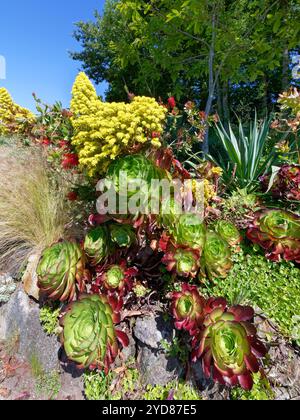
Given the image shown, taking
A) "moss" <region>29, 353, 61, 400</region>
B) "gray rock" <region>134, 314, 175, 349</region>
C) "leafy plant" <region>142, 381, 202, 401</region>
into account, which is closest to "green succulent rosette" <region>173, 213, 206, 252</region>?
"gray rock" <region>134, 314, 175, 349</region>

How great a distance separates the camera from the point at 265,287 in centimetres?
164

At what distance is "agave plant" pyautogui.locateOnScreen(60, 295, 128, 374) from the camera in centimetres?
134

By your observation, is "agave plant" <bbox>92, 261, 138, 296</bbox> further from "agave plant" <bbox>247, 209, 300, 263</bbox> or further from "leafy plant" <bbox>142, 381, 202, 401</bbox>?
"agave plant" <bbox>247, 209, 300, 263</bbox>

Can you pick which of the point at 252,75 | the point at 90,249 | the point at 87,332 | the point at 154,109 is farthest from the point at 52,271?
the point at 252,75

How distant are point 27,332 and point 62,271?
27.4 inches

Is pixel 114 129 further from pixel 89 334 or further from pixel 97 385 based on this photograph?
pixel 97 385

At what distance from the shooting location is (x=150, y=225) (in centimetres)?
160

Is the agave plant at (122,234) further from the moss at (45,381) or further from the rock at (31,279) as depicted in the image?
the moss at (45,381)

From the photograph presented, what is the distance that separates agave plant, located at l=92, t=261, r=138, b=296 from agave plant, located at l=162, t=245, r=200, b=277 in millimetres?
307

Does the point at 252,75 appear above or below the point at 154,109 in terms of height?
above

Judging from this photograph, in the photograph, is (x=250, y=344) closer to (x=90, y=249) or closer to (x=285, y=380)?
(x=285, y=380)

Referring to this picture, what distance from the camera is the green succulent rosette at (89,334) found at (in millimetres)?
1344

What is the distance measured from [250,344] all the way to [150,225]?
798 mm

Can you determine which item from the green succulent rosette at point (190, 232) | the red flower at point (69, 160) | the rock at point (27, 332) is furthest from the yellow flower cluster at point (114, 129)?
the rock at point (27, 332)
